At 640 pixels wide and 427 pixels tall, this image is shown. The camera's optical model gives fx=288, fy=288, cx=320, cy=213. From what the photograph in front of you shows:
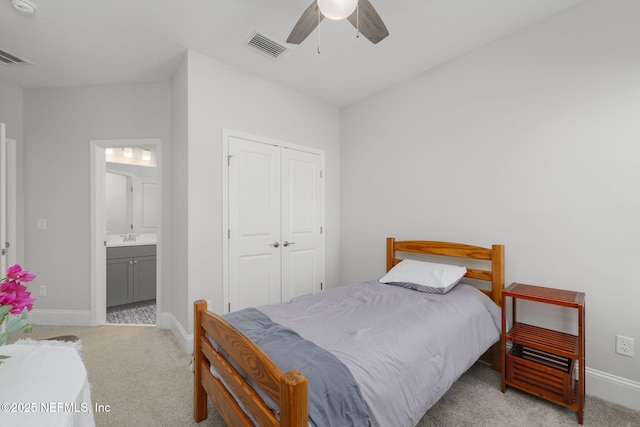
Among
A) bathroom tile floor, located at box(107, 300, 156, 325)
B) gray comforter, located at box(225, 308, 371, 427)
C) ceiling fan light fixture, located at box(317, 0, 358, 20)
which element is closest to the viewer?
gray comforter, located at box(225, 308, 371, 427)

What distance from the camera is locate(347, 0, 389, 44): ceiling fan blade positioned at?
66.2 inches

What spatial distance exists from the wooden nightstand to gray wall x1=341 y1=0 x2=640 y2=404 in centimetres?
24

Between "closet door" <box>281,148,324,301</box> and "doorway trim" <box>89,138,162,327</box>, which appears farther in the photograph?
"closet door" <box>281,148,324,301</box>

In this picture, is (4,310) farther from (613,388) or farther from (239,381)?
(613,388)

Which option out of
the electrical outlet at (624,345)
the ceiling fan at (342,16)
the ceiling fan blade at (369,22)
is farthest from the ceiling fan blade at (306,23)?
the electrical outlet at (624,345)

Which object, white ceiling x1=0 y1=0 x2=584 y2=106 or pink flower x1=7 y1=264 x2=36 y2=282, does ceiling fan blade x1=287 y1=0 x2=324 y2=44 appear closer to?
white ceiling x1=0 y1=0 x2=584 y2=106

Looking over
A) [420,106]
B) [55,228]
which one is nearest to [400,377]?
[420,106]

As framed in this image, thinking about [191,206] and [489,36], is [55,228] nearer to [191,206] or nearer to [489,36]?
[191,206]

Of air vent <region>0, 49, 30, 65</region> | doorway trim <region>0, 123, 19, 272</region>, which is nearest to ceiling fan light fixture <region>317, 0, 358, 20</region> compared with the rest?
air vent <region>0, 49, 30, 65</region>

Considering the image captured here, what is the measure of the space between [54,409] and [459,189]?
2950 millimetres

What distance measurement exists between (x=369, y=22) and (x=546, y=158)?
5.60 ft

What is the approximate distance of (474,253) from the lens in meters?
2.53

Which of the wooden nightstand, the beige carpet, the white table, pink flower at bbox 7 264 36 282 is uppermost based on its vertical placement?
pink flower at bbox 7 264 36 282

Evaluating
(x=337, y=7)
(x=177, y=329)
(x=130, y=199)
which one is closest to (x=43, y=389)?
(x=337, y=7)
